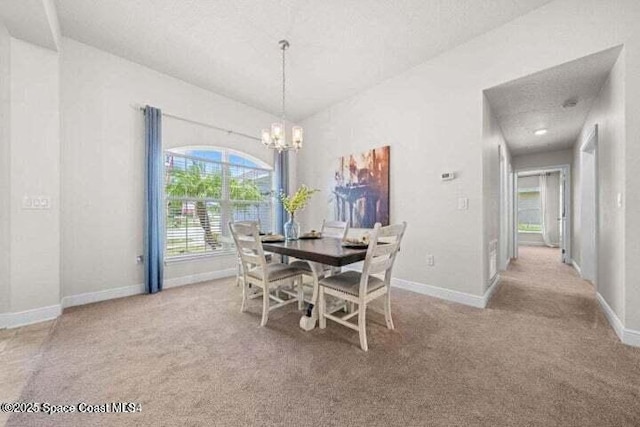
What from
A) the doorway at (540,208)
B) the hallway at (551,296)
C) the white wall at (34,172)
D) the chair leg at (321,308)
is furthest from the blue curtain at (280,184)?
the doorway at (540,208)

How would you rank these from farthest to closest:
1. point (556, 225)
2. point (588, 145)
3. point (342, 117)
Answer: point (556, 225) < point (342, 117) < point (588, 145)

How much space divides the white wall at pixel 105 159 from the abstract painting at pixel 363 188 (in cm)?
249

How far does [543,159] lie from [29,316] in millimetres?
8818

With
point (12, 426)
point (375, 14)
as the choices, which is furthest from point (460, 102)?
point (12, 426)

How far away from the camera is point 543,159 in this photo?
5.65m

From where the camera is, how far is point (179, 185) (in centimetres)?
363

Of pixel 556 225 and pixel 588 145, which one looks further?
pixel 556 225

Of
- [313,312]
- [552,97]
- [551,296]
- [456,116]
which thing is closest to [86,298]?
[313,312]

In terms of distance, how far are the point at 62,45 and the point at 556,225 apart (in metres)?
11.4

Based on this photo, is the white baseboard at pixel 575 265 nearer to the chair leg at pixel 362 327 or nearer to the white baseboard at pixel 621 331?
the white baseboard at pixel 621 331

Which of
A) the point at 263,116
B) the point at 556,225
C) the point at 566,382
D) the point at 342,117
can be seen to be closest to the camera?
the point at 566,382

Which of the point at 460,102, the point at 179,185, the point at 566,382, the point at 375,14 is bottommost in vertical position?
the point at 566,382

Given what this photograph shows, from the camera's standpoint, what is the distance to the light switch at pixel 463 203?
282 cm

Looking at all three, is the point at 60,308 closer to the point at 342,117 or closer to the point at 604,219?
the point at 342,117
